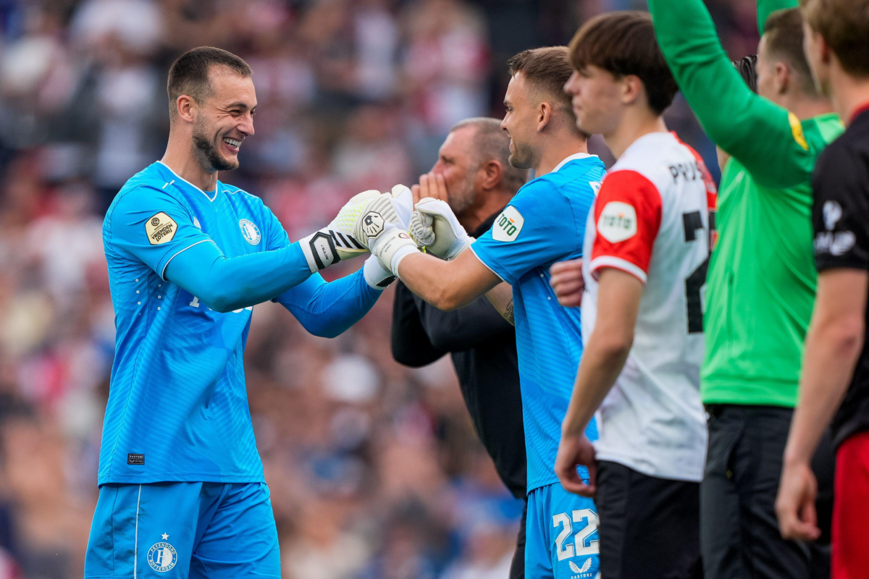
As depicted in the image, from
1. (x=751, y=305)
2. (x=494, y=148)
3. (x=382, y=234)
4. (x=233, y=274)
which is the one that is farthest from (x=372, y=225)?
(x=751, y=305)

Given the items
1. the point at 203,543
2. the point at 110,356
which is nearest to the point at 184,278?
the point at 203,543

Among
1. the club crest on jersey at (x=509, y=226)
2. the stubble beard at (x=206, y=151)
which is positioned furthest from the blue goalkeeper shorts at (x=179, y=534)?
the club crest on jersey at (x=509, y=226)

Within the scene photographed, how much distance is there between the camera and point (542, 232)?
14.0ft

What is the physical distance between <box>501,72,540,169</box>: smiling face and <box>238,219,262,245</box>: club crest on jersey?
139 cm

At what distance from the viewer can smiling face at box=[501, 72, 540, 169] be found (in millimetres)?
4688

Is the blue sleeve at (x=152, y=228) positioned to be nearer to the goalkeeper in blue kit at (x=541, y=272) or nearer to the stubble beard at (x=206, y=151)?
the stubble beard at (x=206, y=151)

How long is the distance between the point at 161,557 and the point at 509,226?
2081mm

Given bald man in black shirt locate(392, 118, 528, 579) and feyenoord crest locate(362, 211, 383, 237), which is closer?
feyenoord crest locate(362, 211, 383, 237)

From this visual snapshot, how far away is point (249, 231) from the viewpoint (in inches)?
207

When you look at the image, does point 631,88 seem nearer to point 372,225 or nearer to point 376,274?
point 372,225

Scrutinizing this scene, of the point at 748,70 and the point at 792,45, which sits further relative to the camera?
the point at 748,70

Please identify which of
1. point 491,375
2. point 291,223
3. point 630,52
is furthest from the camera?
point 291,223

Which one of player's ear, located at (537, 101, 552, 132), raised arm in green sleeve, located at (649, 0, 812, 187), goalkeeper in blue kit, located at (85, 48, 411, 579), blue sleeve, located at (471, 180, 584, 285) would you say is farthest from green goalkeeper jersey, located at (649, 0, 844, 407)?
goalkeeper in blue kit, located at (85, 48, 411, 579)

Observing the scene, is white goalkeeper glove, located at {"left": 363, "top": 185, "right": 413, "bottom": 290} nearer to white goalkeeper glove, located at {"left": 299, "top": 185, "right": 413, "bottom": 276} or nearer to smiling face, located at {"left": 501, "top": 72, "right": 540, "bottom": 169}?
white goalkeeper glove, located at {"left": 299, "top": 185, "right": 413, "bottom": 276}
